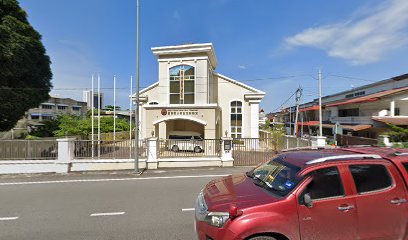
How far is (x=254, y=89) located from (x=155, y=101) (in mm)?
11501

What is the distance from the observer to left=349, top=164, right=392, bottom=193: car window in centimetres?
331

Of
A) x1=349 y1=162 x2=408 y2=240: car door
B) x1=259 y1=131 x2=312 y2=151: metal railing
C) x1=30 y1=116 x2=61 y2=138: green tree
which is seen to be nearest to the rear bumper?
x1=349 y1=162 x2=408 y2=240: car door

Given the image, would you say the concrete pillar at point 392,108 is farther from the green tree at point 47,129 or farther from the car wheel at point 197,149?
the green tree at point 47,129

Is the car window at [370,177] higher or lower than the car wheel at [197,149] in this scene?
higher

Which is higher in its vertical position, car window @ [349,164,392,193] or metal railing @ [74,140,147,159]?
car window @ [349,164,392,193]

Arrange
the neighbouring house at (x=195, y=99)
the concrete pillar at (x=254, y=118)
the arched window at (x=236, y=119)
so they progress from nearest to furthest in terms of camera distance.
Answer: the neighbouring house at (x=195, y=99) < the concrete pillar at (x=254, y=118) < the arched window at (x=236, y=119)

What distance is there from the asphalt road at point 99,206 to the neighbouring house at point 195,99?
9.39m

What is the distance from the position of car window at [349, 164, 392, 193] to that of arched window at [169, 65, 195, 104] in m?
18.3

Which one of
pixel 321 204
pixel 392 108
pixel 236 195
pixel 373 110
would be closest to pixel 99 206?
pixel 236 195

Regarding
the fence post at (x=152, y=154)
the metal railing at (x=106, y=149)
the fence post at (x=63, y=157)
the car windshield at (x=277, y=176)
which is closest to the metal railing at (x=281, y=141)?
the fence post at (x=152, y=154)

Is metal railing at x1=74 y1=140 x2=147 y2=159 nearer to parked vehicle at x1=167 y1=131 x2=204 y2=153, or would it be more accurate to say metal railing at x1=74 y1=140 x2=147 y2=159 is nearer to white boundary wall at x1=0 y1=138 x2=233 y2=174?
white boundary wall at x1=0 y1=138 x2=233 y2=174

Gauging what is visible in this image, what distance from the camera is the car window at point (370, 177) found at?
3.31 meters

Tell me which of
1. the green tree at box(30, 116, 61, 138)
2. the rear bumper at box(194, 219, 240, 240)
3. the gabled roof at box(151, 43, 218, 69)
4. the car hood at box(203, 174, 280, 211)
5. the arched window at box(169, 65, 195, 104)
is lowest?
the rear bumper at box(194, 219, 240, 240)

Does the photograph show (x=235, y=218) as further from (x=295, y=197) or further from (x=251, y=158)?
(x=251, y=158)
